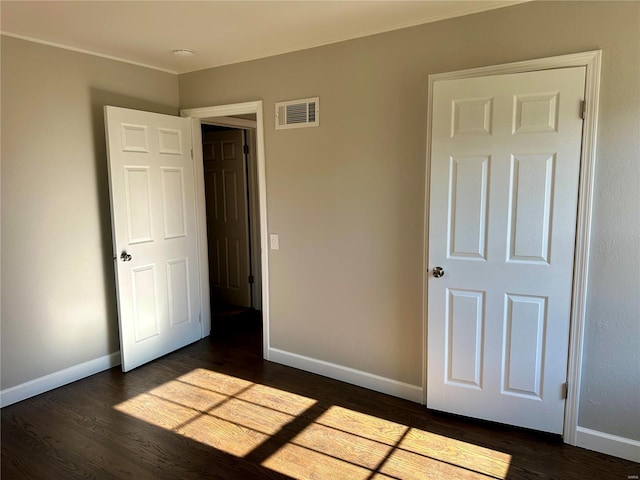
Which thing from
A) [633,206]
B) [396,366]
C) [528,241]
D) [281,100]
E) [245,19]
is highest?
[245,19]

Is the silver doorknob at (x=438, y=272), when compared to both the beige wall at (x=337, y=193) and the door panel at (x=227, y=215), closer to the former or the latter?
the beige wall at (x=337, y=193)

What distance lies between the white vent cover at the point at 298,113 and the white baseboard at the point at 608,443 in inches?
101

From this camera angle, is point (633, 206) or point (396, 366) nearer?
point (633, 206)

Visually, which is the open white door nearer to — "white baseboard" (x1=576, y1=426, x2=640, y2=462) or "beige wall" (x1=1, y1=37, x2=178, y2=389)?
"beige wall" (x1=1, y1=37, x2=178, y2=389)

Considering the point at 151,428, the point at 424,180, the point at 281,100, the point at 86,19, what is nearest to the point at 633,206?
the point at 424,180

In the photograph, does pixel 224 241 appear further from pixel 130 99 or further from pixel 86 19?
pixel 86 19

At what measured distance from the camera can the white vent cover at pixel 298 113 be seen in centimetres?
309

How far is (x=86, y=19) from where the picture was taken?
255 centimetres

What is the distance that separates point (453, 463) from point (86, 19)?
3326mm

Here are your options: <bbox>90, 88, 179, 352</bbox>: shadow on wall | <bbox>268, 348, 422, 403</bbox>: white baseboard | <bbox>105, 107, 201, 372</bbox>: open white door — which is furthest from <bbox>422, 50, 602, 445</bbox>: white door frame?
<bbox>90, 88, 179, 352</bbox>: shadow on wall

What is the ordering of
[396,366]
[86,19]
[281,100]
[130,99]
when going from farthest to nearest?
[130,99]
[281,100]
[396,366]
[86,19]

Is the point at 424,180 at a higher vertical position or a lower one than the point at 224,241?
higher

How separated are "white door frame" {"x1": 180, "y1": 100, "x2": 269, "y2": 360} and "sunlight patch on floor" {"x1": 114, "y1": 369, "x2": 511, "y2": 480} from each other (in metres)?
0.78

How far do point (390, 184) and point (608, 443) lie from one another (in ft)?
6.33
